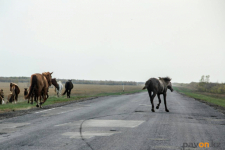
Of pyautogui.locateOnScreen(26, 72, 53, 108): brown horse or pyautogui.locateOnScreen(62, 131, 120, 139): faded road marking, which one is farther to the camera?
pyautogui.locateOnScreen(26, 72, 53, 108): brown horse

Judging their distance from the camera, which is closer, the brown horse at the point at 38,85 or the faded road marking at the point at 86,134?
the faded road marking at the point at 86,134

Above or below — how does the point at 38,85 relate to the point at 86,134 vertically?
above

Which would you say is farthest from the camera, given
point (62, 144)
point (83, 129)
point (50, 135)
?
point (83, 129)

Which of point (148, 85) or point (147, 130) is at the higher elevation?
point (148, 85)

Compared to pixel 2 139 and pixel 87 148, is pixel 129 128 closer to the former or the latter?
pixel 87 148

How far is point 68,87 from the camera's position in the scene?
31.0m

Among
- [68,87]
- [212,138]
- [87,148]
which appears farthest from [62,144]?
[68,87]

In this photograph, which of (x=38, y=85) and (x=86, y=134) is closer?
(x=86, y=134)

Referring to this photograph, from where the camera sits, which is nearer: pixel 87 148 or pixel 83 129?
pixel 87 148

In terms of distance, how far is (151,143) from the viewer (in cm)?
702

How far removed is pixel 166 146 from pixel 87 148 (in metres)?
1.93

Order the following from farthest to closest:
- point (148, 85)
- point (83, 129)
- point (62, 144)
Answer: point (148, 85), point (83, 129), point (62, 144)

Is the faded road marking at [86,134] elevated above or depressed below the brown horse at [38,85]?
below

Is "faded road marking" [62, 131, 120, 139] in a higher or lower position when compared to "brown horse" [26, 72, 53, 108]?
lower
